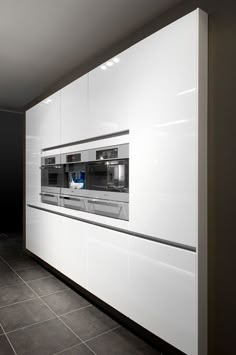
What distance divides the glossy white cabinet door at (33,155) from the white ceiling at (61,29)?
57cm

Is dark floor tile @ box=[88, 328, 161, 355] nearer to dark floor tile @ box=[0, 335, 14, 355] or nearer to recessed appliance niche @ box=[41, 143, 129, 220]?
dark floor tile @ box=[0, 335, 14, 355]

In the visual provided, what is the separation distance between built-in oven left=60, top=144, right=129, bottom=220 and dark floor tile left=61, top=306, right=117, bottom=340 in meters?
0.90

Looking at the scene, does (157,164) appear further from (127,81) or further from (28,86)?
(28,86)

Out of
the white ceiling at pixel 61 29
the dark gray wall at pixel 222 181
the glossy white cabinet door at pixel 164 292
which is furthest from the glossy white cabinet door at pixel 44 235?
the dark gray wall at pixel 222 181

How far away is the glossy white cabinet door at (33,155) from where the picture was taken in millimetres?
3586

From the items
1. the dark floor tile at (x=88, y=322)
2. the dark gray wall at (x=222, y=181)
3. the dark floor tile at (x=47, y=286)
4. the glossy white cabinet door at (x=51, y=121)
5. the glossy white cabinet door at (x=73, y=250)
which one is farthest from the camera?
the glossy white cabinet door at (x=51, y=121)

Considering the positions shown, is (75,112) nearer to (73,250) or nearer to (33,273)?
(73,250)

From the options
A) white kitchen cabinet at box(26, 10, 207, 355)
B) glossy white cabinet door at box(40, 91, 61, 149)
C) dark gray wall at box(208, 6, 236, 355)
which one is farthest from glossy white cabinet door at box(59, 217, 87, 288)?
dark gray wall at box(208, 6, 236, 355)

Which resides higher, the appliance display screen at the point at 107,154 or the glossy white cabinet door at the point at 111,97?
the glossy white cabinet door at the point at 111,97

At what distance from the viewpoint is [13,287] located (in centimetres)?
299

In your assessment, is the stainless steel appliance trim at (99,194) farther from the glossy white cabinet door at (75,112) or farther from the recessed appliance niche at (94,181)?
the glossy white cabinet door at (75,112)

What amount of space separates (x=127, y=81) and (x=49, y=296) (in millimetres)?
2213

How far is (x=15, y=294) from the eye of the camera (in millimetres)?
2816

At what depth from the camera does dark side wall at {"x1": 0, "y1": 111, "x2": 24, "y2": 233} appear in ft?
18.8
